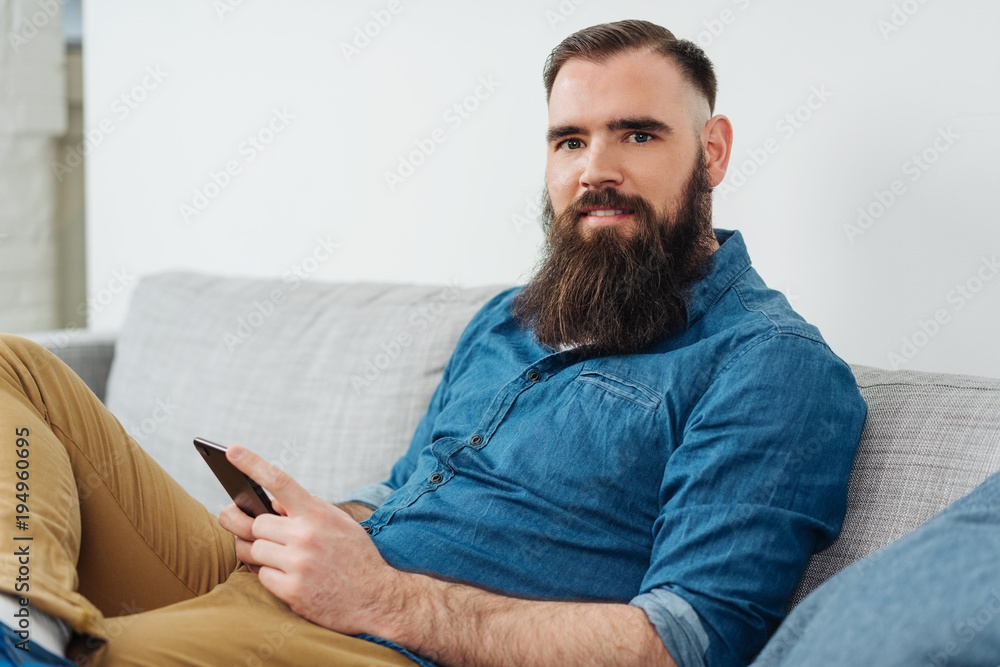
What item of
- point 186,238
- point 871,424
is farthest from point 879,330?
point 186,238

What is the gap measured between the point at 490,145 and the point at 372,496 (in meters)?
0.92

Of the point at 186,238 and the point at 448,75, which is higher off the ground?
the point at 448,75

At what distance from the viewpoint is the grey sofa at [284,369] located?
1.75 m

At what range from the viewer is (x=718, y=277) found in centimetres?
132

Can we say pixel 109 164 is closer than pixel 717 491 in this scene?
No

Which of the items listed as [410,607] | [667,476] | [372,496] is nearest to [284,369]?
[372,496]

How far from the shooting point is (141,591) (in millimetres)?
1246

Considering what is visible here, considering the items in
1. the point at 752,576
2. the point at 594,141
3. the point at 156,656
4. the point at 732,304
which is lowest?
the point at 156,656

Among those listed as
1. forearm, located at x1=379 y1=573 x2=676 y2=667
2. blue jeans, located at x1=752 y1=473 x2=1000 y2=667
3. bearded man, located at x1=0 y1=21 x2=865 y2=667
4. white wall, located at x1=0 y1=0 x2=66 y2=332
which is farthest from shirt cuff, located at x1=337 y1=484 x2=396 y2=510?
white wall, located at x1=0 y1=0 x2=66 y2=332

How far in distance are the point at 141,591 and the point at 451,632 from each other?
448 mm

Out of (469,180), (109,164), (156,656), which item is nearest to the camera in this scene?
(156,656)

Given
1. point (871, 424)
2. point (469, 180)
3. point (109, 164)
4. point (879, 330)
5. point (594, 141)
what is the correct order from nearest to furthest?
point (871, 424), point (594, 141), point (879, 330), point (469, 180), point (109, 164)

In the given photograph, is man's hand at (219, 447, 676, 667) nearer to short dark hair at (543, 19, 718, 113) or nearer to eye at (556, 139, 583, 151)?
eye at (556, 139, 583, 151)

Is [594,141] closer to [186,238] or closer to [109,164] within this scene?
[186,238]
